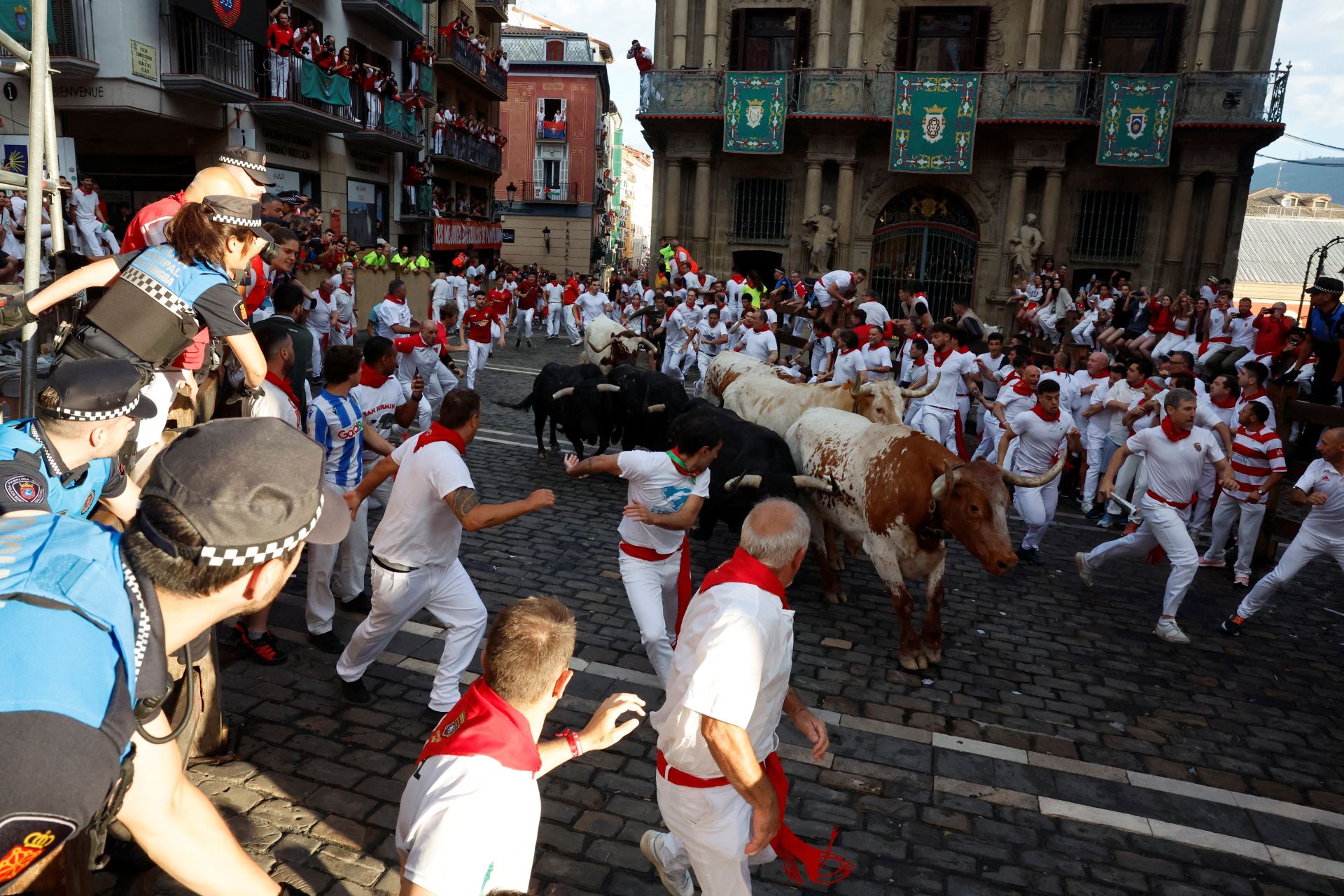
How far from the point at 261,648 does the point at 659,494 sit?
9.23ft

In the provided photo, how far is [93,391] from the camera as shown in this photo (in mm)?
3225

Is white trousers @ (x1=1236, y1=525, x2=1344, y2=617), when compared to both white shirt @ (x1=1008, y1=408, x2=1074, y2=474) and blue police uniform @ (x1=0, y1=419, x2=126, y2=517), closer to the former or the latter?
white shirt @ (x1=1008, y1=408, x2=1074, y2=474)

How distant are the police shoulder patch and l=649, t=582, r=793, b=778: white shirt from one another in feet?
6.48

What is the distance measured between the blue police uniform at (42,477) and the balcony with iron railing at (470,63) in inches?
1286

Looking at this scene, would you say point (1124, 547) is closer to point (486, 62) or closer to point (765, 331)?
point (765, 331)

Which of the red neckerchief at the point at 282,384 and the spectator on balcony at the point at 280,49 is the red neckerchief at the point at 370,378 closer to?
the red neckerchief at the point at 282,384

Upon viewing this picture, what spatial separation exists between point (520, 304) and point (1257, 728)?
21137 mm

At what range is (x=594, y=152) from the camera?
53406mm

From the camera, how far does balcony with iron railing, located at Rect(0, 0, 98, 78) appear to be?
15633 mm

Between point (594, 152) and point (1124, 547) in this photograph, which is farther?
point (594, 152)

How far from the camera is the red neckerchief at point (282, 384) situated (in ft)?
18.9

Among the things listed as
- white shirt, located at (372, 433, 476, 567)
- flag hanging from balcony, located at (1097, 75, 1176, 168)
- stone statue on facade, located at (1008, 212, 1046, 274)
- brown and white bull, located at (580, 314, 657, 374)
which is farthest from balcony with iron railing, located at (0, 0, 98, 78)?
flag hanging from balcony, located at (1097, 75, 1176, 168)

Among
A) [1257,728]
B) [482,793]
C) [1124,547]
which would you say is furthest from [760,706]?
[1124,547]

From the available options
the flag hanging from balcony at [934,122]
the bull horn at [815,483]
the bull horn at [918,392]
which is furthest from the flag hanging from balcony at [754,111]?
the bull horn at [815,483]
